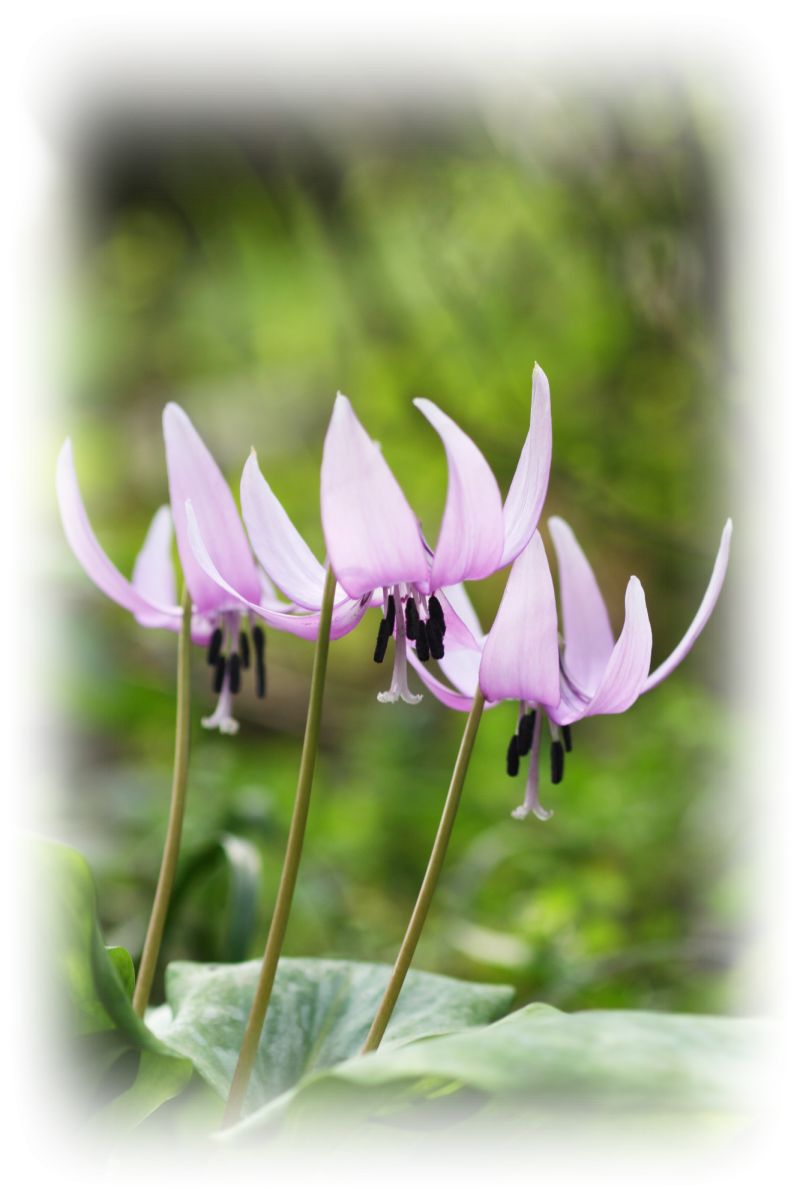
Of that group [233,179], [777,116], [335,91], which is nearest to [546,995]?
[777,116]

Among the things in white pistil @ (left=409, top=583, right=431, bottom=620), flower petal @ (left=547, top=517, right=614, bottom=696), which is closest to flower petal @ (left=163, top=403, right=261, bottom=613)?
white pistil @ (left=409, top=583, right=431, bottom=620)

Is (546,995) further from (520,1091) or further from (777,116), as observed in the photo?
(777,116)

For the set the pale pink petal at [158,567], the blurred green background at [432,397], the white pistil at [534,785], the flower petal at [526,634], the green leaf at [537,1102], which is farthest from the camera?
the blurred green background at [432,397]

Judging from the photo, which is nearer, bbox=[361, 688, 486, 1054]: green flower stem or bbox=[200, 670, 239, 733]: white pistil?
bbox=[361, 688, 486, 1054]: green flower stem

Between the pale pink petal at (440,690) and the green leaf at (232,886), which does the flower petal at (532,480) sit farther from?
the green leaf at (232,886)

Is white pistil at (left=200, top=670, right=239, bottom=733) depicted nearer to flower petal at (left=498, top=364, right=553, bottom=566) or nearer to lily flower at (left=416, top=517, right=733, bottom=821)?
lily flower at (left=416, top=517, right=733, bottom=821)

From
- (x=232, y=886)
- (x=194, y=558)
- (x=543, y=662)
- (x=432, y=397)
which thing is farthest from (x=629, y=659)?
(x=432, y=397)

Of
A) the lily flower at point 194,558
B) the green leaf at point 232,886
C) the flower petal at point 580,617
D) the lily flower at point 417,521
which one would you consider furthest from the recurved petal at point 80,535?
the green leaf at point 232,886
